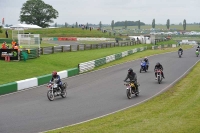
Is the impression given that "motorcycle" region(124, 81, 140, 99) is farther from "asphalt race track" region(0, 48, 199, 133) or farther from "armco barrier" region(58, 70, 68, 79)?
"armco barrier" region(58, 70, 68, 79)

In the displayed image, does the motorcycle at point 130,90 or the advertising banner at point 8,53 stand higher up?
the advertising banner at point 8,53

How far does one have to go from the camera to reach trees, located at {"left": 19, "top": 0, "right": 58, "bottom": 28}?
125562 millimetres

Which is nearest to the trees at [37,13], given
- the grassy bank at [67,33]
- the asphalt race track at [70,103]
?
the grassy bank at [67,33]

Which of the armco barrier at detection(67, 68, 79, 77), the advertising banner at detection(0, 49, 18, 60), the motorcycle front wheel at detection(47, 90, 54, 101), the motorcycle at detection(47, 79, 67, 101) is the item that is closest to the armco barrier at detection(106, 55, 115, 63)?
the armco barrier at detection(67, 68, 79, 77)

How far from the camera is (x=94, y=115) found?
16.1 m

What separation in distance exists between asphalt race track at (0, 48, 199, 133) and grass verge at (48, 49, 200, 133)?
3.55ft

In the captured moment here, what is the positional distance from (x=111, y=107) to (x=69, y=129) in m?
5.60

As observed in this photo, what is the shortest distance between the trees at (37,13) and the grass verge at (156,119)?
4288 inches

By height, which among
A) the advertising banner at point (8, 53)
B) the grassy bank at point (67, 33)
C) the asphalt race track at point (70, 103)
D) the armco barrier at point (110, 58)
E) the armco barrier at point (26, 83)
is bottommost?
the asphalt race track at point (70, 103)

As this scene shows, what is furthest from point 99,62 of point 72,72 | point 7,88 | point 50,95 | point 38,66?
point 50,95

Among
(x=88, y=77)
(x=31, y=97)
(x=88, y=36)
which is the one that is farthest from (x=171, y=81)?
(x=88, y=36)

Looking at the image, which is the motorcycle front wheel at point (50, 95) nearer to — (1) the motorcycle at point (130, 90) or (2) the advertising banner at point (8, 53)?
(1) the motorcycle at point (130, 90)

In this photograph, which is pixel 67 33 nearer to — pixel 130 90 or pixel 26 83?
pixel 26 83

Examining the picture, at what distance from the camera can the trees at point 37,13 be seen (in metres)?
126
